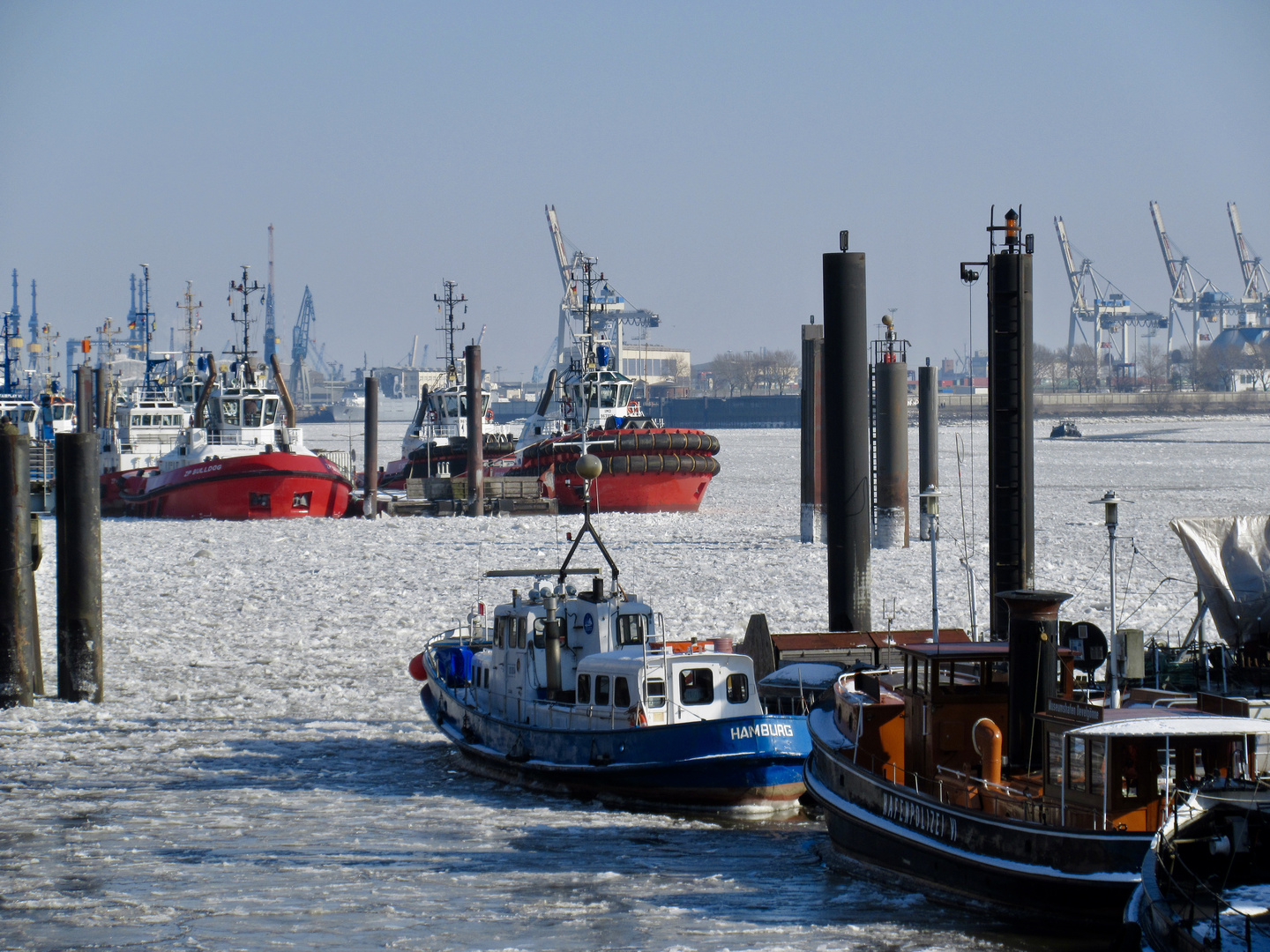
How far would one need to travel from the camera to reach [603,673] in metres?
14.2

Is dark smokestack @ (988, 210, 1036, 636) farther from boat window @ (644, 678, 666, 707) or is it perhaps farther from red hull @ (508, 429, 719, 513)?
red hull @ (508, 429, 719, 513)

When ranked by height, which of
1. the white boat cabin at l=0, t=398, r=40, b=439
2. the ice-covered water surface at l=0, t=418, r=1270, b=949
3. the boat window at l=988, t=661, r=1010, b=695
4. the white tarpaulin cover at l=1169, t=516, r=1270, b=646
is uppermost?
the white boat cabin at l=0, t=398, r=40, b=439

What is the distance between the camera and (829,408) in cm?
1856

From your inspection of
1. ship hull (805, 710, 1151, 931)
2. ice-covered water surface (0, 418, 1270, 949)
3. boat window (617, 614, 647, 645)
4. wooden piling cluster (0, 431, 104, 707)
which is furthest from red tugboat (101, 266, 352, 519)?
ship hull (805, 710, 1151, 931)

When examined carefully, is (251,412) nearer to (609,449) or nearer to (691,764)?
(609,449)

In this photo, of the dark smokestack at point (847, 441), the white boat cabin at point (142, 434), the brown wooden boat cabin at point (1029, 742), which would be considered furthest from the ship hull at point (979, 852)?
the white boat cabin at point (142, 434)

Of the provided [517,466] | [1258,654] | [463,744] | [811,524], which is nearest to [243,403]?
[517,466]

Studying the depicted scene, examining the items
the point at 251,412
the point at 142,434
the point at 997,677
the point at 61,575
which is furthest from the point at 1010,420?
the point at 142,434

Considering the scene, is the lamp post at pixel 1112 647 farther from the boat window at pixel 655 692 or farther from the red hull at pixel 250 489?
the red hull at pixel 250 489

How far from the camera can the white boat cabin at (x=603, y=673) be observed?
13.9 m

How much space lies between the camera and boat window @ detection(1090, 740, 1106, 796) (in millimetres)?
9750

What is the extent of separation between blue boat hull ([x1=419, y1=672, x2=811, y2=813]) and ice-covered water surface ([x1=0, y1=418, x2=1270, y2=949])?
273mm

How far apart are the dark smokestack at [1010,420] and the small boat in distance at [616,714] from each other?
11.4 feet

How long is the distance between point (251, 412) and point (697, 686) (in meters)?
35.6
